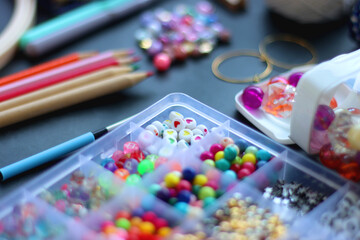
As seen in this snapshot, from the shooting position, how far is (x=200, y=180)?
0.71 meters

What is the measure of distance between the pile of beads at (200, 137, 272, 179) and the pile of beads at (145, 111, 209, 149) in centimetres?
4

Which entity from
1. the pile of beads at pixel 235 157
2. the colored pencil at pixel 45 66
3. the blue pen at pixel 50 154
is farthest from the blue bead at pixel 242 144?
the colored pencil at pixel 45 66

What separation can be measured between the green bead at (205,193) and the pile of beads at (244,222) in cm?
2

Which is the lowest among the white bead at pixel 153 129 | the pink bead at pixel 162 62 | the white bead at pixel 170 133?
the white bead at pixel 170 133

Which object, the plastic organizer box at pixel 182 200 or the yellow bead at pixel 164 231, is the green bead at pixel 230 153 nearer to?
the plastic organizer box at pixel 182 200

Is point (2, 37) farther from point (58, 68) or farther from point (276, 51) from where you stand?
point (276, 51)

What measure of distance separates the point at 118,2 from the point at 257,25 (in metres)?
0.29

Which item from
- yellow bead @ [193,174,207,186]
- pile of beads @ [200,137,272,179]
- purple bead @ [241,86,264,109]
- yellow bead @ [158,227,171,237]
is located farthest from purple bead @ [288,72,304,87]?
yellow bead @ [158,227,171,237]

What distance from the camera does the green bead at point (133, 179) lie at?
710 millimetres

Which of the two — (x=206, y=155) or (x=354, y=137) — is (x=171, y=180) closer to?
(x=206, y=155)

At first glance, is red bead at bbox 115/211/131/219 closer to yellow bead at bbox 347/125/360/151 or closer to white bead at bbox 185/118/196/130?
white bead at bbox 185/118/196/130

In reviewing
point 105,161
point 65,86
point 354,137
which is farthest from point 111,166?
point 354,137

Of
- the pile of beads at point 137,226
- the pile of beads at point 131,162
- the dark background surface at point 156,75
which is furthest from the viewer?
the dark background surface at point 156,75

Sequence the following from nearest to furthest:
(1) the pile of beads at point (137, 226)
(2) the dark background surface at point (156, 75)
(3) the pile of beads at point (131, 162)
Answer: (1) the pile of beads at point (137, 226), (3) the pile of beads at point (131, 162), (2) the dark background surface at point (156, 75)
